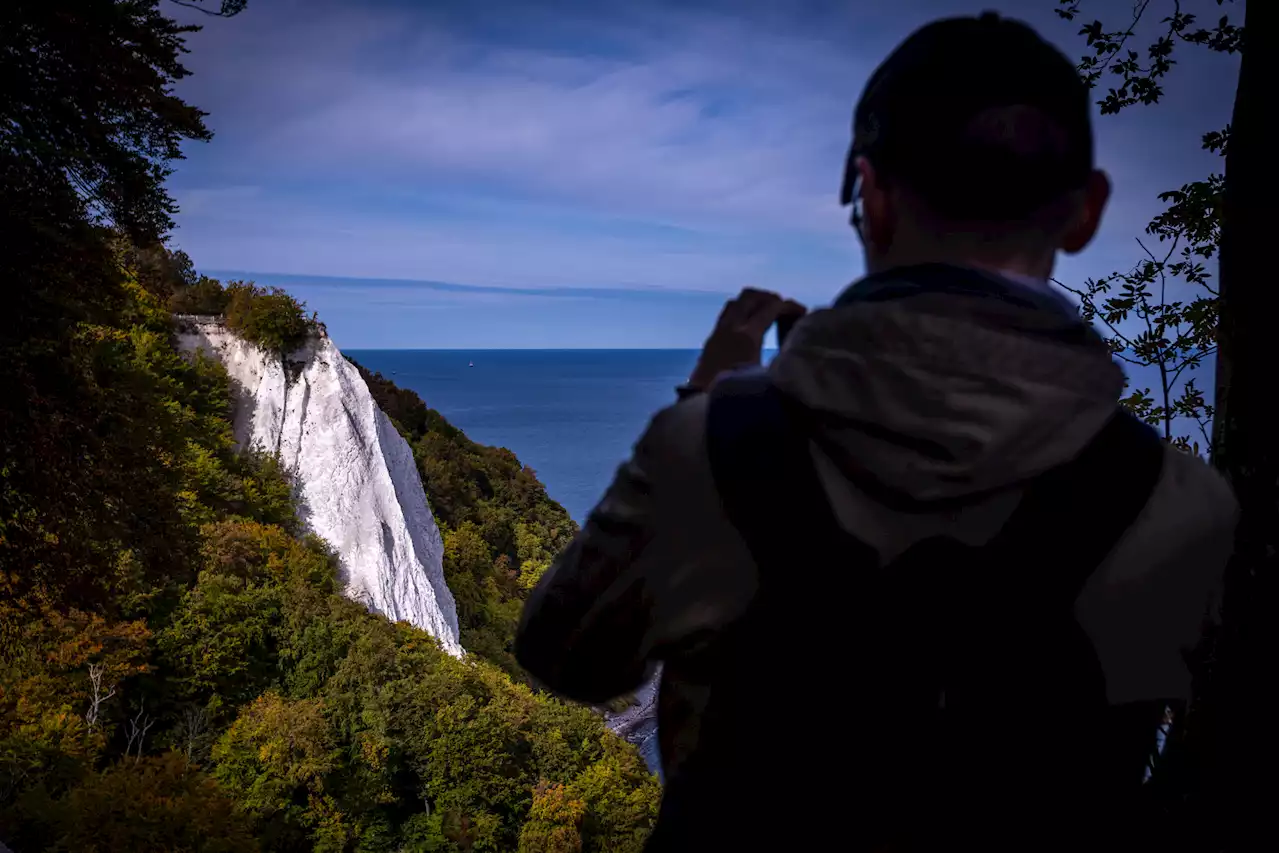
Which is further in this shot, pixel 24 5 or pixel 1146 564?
pixel 24 5

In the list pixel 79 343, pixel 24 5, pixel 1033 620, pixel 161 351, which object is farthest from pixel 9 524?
pixel 161 351

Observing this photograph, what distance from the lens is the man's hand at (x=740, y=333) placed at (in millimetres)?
1245

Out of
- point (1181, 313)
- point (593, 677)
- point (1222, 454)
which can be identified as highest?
point (1181, 313)

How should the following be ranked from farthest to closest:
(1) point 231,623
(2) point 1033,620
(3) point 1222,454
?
(1) point 231,623 → (3) point 1222,454 → (2) point 1033,620

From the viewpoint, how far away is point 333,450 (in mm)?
25828

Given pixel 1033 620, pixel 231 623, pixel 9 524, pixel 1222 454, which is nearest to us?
pixel 1033 620

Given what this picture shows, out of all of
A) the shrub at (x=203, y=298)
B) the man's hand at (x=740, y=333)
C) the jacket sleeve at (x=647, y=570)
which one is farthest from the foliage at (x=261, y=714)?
the man's hand at (x=740, y=333)

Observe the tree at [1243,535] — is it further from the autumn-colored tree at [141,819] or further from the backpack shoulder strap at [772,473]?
the autumn-colored tree at [141,819]

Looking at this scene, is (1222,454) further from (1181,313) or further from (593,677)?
(1181,313)

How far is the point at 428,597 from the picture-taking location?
26594 millimetres

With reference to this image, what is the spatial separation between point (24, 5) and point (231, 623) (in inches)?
568

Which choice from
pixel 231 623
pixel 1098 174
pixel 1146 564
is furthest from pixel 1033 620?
pixel 231 623

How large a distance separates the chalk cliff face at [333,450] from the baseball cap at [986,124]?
2535cm

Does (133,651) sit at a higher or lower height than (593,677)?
lower
